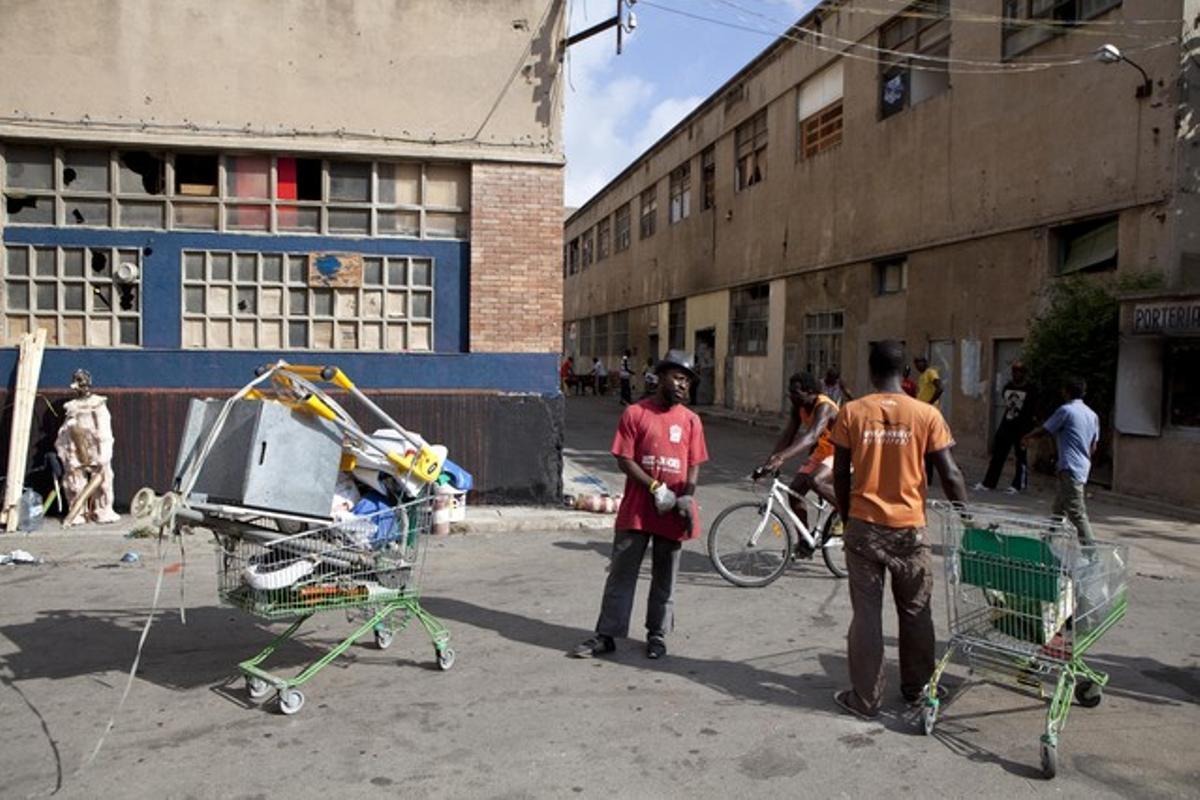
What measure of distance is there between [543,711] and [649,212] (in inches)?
1309

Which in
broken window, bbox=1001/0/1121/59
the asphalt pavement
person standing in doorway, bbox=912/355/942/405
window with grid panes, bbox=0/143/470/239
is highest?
broken window, bbox=1001/0/1121/59

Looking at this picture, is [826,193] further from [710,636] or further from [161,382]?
[710,636]

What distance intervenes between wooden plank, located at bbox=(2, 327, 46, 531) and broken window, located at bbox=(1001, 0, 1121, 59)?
14.9 m

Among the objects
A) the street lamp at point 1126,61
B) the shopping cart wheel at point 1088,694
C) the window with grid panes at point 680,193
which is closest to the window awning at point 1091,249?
the street lamp at point 1126,61

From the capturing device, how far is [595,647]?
222 inches

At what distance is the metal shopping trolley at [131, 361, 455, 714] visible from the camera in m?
4.56

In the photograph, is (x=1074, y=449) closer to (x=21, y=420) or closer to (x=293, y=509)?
(x=293, y=509)

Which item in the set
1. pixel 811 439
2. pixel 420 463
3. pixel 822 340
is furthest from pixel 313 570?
pixel 822 340

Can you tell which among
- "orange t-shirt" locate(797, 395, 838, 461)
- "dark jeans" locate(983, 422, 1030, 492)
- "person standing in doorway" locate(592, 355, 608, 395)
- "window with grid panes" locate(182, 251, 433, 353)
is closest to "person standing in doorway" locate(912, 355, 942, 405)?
"dark jeans" locate(983, 422, 1030, 492)

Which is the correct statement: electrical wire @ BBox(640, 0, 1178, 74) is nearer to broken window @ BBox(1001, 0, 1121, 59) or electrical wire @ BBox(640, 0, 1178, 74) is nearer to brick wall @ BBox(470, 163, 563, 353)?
broken window @ BBox(1001, 0, 1121, 59)

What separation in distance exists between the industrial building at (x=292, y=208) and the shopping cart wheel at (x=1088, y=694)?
6.80m

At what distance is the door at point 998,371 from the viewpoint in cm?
1558

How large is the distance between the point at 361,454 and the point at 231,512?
88 cm

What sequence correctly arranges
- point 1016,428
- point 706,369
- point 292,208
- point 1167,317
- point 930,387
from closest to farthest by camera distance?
point 292,208 → point 1167,317 → point 1016,428 → point 930,387 → point 706,369
